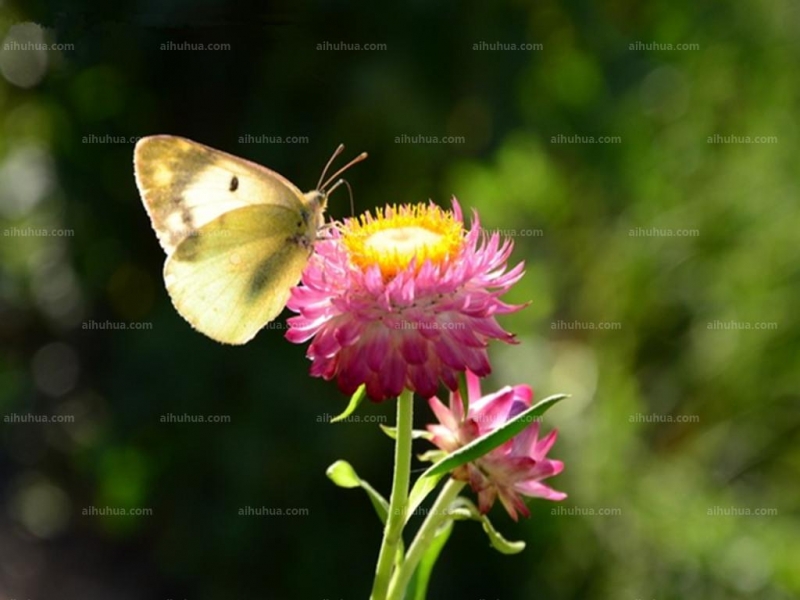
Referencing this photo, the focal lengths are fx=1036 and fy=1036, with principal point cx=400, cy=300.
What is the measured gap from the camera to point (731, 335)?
4.12 meters

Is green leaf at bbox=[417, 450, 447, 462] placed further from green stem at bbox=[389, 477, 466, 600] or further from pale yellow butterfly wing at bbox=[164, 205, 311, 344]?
Result: pale yellow butterfly wing at bbox=[164, 205, 311, 344]

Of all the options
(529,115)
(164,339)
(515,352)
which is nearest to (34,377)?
(164,339)

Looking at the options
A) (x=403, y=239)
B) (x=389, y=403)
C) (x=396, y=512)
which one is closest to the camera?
(x=396, y=512)

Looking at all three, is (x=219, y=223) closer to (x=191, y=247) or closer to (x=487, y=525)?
(x=191, y=247)

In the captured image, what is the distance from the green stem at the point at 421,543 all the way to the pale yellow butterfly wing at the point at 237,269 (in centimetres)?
43

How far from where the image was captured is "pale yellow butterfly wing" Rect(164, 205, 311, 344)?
1662mm

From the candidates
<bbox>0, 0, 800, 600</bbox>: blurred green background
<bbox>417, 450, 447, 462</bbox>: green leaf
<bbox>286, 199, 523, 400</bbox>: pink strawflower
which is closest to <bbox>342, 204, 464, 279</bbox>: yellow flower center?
<bbox>286, 199, 523, 400</bbox>: pink strawflower

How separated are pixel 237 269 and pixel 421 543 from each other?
25.4 inches

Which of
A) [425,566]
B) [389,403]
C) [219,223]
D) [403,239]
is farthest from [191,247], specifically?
[389,403]

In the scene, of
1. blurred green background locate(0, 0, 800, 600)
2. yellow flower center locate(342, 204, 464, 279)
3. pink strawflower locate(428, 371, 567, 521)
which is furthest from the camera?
blurred green background locate(0, 0, 800, 600)

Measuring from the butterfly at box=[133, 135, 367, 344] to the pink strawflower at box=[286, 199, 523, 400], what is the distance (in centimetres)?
22

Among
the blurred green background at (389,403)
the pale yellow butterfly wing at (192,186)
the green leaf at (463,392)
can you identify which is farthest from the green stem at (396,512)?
the blurred green background at (389,403)

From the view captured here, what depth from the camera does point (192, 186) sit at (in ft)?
5.82

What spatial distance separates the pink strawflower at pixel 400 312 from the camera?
134cm
